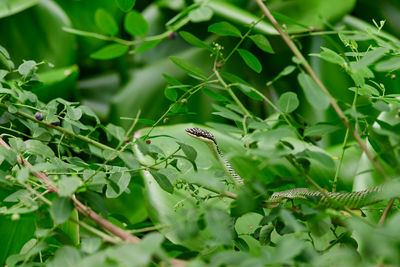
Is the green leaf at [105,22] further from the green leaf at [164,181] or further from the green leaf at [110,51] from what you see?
the green leaf at [164,181]

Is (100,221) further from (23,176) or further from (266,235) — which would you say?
(266,235)

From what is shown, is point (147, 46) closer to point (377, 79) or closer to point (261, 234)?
point (261, 234)

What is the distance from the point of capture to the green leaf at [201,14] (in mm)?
374

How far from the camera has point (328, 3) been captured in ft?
5.13

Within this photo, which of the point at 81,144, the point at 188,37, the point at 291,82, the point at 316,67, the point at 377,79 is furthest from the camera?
the point at 291,82

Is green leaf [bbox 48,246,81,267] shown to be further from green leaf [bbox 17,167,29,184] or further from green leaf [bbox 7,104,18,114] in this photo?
green leaf [bbox 7,104,18,114]

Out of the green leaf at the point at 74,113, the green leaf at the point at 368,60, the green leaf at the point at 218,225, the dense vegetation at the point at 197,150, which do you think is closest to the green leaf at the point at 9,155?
the dense vegetation at the point at 197,150

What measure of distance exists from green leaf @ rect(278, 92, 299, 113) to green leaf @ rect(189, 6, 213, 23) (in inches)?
4.2

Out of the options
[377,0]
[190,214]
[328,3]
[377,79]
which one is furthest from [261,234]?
[377,0]

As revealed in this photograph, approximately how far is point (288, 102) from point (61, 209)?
0.72ft

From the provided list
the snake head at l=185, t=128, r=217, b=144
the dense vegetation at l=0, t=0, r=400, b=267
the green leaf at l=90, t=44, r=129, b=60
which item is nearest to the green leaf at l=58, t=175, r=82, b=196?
the dense vegetation at l=0, t=0, r=400, b=267

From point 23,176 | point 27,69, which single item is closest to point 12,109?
point 27,69

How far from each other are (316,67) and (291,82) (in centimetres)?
23

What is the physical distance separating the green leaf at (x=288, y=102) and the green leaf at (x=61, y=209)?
206 mm
